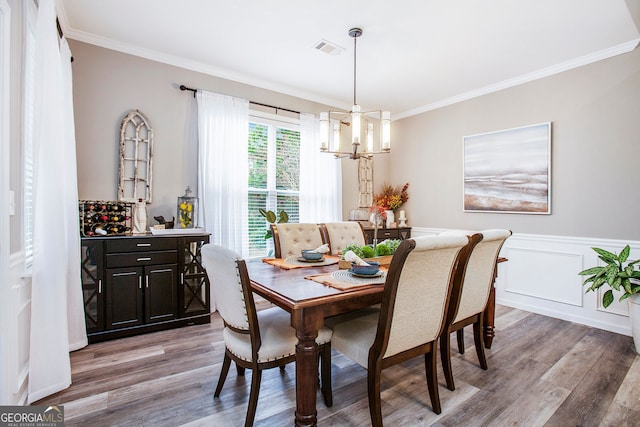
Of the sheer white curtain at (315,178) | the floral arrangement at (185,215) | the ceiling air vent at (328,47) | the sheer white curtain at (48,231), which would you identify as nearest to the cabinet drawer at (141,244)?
the floral arrangement at (185,215)

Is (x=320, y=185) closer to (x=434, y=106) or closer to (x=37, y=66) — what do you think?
(x=434, y=106)

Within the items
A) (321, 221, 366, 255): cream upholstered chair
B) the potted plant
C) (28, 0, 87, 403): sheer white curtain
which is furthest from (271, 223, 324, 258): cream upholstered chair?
the potted plant

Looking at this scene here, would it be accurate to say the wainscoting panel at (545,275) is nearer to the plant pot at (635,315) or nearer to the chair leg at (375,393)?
the plant pot at (635,315)

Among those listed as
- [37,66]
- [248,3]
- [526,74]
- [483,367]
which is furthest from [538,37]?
[37,66]

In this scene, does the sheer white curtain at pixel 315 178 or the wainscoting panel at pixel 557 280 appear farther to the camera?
the sheer white curtain at pixel 315 178

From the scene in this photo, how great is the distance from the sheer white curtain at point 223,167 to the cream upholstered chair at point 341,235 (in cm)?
119

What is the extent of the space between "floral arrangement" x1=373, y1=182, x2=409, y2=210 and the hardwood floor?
8.73 feet

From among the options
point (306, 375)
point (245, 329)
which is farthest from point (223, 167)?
point (306, 375)

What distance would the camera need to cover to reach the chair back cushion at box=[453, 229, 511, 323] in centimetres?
200

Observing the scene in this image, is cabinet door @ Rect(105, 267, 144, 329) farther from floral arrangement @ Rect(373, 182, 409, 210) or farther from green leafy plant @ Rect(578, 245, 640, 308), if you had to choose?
green leafy plant @ Rect(578, 245, 640, 308)

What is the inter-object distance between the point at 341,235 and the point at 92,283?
2.29 m

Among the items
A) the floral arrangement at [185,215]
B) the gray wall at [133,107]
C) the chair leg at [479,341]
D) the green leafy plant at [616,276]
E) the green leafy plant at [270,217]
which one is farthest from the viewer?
the green leafy plant at [270,217]

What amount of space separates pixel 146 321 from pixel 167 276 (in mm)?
431

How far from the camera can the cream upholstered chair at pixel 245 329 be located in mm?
1516
